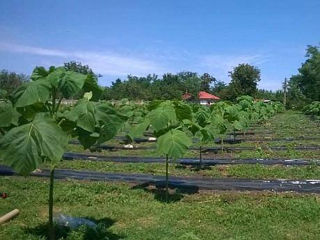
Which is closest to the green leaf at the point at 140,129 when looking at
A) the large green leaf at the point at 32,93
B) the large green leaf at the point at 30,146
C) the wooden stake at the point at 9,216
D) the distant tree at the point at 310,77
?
the wooden stake at the point at 9,216

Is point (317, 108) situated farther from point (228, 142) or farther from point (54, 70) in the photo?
point (54, 70)

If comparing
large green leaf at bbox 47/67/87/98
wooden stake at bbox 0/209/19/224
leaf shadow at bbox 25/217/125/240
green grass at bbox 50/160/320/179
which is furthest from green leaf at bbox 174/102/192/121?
large green leaf at bbox 47/67/87/98

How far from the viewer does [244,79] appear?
56.5 m

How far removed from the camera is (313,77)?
194 feet

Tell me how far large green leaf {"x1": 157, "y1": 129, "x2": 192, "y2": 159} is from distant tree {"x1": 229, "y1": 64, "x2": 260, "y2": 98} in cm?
4917

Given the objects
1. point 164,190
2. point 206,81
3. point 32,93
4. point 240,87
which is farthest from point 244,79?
point 32,93

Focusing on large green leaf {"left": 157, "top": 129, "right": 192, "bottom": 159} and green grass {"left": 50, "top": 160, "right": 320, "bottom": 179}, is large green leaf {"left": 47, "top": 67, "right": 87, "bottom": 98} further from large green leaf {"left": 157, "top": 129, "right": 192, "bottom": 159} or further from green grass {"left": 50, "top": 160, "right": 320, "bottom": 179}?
green grass {"left": 50, "top": 160, "right": 320, "bottom": 179}

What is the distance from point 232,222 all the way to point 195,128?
3303 mm

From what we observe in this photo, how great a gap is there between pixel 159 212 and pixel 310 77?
57.2 meters

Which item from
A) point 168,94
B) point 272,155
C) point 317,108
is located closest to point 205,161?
point 272,155

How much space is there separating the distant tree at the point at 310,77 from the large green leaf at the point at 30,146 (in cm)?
5738

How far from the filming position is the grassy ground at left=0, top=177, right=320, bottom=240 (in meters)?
6.31

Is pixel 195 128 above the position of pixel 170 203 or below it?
above

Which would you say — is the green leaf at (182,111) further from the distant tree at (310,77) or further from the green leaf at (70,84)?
the distant tree at (310,77)
